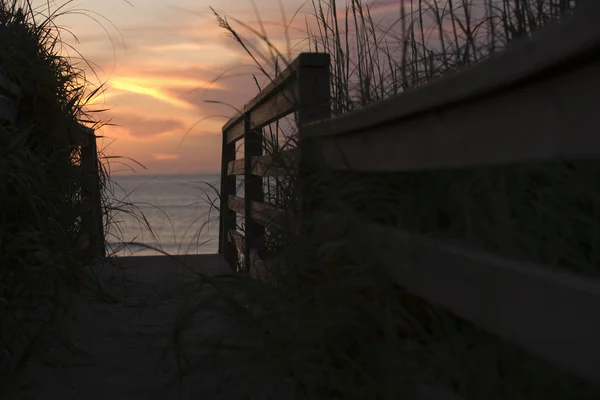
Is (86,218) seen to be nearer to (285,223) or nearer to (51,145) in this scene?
(51,145)

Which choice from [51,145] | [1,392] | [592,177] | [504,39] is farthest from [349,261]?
[51,145]

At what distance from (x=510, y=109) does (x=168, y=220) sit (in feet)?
23.6

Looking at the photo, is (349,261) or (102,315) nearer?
(349,261)

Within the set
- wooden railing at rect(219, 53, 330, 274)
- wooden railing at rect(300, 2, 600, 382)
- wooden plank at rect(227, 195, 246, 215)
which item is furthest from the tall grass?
wooden railing at rect(300, 2, 600, 382)

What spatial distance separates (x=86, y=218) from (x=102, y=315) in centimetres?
48

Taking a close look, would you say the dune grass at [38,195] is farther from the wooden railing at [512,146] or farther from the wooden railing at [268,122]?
the wooden railing at [512,146]

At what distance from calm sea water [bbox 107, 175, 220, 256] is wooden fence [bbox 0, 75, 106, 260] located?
0.14m

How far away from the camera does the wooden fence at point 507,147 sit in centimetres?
93

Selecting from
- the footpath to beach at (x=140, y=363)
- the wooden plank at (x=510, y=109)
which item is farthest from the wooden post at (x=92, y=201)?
the wooden plank at (x=510, y=109)

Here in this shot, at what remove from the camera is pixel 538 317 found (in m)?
1.05

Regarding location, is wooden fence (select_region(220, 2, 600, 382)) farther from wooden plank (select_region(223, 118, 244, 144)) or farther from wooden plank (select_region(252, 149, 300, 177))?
wooden plank (select_region(223, 118, 244, 144))

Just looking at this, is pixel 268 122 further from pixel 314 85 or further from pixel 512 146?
pixel 512 146

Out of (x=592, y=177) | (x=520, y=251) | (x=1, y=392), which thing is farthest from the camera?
(x=1, y=392)

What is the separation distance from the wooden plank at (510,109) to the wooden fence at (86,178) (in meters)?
1.87
